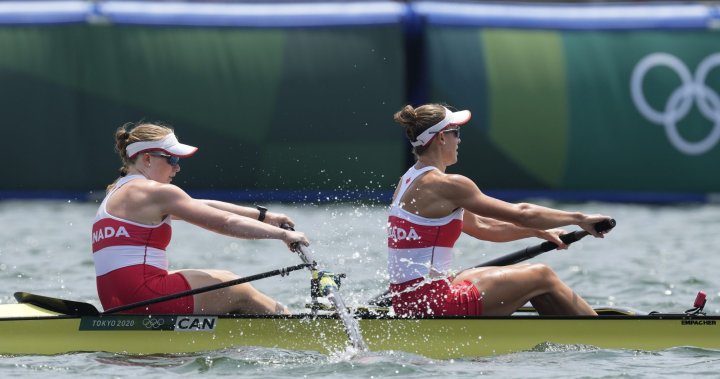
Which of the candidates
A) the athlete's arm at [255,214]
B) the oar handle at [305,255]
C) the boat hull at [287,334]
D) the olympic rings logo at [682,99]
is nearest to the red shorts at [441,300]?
the boat hull at [287,334]

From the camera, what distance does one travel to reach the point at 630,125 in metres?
18.3

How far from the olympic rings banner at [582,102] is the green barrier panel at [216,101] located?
955mm

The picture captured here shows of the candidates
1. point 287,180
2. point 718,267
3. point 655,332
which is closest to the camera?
point 655,332

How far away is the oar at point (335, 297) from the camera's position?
8.56 metres

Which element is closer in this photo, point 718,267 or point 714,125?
point 718,267

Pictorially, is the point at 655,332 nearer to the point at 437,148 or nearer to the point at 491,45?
the point at 437,148

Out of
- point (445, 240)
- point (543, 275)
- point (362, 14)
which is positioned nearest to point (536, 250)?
point (543, 275)

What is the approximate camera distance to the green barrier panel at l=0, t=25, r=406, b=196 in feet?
58.3

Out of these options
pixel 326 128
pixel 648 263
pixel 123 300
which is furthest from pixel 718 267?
pixel 123 300

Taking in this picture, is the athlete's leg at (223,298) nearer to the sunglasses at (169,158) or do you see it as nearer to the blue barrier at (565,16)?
the sunglasses at (169,158)

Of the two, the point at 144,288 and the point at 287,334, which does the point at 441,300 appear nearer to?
the point at 287,334

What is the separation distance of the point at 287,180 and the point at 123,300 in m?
9.01

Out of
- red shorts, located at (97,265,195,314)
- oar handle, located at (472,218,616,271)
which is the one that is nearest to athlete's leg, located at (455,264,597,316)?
oar handle, located at (472,218,616,271)

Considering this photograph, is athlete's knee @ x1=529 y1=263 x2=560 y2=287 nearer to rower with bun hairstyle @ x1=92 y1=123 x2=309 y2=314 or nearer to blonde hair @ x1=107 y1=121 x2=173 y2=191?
rower with bun hairstyle @ x1=92 y1=123 x2=309 y2=314
